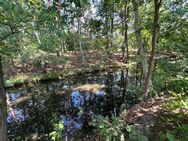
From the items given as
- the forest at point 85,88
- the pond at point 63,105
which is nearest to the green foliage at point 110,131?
the forest at point 85,88

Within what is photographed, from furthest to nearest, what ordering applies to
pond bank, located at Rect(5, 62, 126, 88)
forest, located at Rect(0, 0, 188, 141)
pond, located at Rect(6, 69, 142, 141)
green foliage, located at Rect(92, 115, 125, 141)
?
pond bank, located at Rect(5, 62, 126, 88) → pond, located at Rect(6, 69, 142, 141) → green foliage, located at Rect(92, 115, 125, 141) → forest, located at Rect(0, 0, 188, 141)

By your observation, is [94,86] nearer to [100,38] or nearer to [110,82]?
[110,82]

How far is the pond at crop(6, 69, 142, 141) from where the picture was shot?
744cm

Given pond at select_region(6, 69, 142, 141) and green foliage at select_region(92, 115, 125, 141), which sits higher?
green foliage at select_region(92, 115, 125, 141)

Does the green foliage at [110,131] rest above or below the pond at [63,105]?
above

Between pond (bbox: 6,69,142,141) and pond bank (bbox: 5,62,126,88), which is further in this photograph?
pond bank (bbox: 5,62,126,88)

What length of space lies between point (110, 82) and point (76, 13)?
299 inches

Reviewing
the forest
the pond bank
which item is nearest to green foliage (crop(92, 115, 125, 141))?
the forest

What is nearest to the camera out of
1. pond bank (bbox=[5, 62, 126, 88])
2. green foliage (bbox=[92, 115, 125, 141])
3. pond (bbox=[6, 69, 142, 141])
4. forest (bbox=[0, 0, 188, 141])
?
forest (bbox=[0, 0, 188, 141])

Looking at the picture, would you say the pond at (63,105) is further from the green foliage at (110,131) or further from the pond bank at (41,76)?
the green foliage at (110,131)

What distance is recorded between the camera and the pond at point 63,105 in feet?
24.4

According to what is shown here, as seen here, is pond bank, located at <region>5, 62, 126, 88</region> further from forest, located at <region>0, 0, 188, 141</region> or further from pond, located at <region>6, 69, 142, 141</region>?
pond, located at <region>6, 69, 142, 141</region>

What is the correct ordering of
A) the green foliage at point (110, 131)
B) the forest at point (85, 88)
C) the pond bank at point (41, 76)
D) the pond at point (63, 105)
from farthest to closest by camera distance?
the pond bank at point (41, 76), the pond at point (63, 105), the green foliage at point (110, 131), the forest at point (85, 88)

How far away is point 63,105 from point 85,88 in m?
3.27
